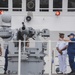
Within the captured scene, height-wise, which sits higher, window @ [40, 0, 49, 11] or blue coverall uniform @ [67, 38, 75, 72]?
window @ [40, 0, 49, 11]

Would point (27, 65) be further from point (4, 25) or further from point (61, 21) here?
point (61, 21)

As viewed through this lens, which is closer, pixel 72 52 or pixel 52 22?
pixel 72 52

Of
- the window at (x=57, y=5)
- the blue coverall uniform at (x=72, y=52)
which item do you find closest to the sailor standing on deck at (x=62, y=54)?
the blue coverall uniform at (x=72, y=52)

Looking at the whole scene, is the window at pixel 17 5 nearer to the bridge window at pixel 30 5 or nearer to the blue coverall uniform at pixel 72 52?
the bridge window at pixel 30 5

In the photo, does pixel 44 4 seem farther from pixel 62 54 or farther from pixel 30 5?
pixel 62 54

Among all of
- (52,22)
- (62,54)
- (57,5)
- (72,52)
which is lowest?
(62,54)

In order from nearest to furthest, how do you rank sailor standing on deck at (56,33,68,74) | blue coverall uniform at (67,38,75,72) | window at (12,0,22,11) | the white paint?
blue coverall uniform at (67,38,75,72), sailor standing on deck at (56,33,68,74), the white paint, window at (12,0,22,11)

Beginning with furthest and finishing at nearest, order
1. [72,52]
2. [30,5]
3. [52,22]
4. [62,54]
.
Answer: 1. [30,5]
2. [52,22]
3. [62,54]
4. [72,52]

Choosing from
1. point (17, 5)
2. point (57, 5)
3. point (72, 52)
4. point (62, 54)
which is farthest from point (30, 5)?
point (72, 52)

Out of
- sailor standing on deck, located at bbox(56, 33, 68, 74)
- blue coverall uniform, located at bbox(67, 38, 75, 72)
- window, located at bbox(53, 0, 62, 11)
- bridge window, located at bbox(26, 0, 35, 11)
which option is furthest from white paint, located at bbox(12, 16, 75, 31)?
blue coverall uniform, located at bbox(67, 38, 75, 72)

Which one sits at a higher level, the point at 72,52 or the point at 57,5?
the point at 57,5

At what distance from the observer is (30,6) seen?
76.7ft

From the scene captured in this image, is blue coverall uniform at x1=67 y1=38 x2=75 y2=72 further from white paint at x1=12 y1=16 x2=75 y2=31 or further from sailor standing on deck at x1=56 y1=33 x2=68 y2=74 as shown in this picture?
white paint at x1=12 y1=16 x2=75 y2=31

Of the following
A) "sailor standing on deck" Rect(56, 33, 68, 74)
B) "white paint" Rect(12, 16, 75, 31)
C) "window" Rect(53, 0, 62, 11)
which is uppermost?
"window" Rect(53, 0, 62, 11)
